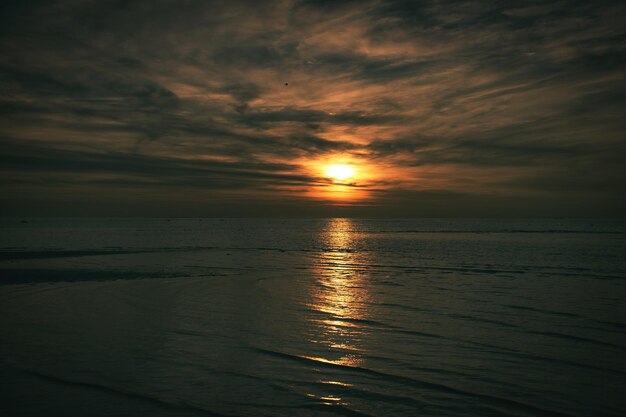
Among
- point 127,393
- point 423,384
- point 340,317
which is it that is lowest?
point 127,393

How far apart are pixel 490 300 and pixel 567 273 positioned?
1380cm

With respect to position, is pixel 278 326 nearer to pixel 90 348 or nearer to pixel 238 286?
pixel 90 348

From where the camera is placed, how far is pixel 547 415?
8398 mm

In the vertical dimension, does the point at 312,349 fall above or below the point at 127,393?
above

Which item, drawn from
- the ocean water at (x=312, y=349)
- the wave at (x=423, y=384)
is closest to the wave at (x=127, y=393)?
the ocean water at (x=312, y=349)

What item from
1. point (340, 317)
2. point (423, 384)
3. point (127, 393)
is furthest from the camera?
point (340, 317)

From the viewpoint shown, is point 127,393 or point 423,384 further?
point 423,384

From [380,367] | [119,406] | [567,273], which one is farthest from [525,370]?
[567,273]

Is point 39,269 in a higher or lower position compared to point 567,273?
lower

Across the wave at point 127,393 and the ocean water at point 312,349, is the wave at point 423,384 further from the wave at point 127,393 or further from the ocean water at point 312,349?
the wave at point 127,393

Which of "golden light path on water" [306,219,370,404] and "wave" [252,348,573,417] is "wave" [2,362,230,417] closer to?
"golden light path on water" [306,219,370,404]

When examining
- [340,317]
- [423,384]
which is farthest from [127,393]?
[340,317]

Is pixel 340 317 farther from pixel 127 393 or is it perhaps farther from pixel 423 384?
pixel 127 393

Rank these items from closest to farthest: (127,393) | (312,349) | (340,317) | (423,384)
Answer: (127,393) < (423,384) < (312,349) < (340,317)
